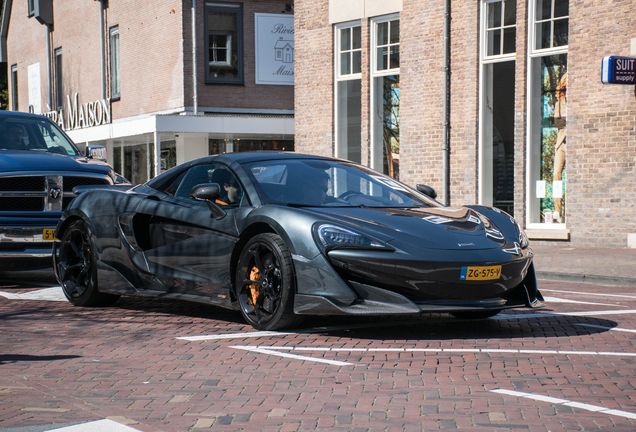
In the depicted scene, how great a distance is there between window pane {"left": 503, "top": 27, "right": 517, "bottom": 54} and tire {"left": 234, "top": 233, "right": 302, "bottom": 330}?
490 inches

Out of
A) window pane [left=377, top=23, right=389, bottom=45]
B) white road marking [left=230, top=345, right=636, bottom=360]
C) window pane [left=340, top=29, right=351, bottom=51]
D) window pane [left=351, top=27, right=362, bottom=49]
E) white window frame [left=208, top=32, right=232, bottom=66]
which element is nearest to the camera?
white road marking [left=230, top=345, right=636, bottom=360]

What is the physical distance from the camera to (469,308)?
6.01m

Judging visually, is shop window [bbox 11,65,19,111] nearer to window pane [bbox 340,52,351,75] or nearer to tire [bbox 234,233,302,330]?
window pane [bbox 340,52,351,75]

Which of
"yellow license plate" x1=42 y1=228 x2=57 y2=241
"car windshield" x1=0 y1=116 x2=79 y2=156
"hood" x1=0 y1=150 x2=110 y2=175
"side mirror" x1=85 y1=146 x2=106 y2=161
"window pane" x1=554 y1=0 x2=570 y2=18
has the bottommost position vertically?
"yellow license plate" x1=42 y1=228 x2=57 y2=241

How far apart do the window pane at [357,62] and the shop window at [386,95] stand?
1.56 feet

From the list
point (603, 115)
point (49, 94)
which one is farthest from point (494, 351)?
point (49, 94)

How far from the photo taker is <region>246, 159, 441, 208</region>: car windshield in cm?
668

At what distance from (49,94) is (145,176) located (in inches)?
369

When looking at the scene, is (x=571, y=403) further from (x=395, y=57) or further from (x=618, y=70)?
(x=395, y=57)

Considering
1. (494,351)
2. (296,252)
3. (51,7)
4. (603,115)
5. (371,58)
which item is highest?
(51,7)

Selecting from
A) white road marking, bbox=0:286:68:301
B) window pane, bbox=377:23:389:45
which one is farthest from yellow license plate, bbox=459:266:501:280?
window pane, bbox=377:23:389:45

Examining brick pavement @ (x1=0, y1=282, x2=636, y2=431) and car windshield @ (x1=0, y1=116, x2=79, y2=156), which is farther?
car windshield @ (x1=0, y1=116, x2=79, y2=156)

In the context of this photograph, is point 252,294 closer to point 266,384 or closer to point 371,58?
point 266,384

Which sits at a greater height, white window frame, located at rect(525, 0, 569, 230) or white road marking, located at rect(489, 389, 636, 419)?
white window frame, located at rect(525, 0, 569, 230)
